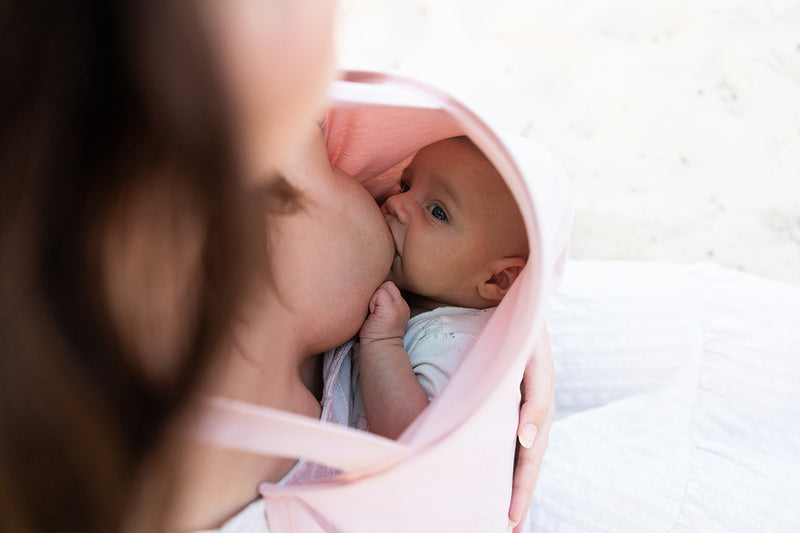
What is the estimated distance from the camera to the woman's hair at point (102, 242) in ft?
0.93

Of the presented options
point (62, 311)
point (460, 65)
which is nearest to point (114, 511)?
point (62, 311)

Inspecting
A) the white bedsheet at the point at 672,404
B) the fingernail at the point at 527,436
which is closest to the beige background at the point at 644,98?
the white bedsheet at the point at 672,404

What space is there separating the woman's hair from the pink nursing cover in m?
0.07

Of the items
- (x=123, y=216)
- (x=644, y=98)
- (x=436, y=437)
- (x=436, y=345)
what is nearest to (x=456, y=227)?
(x=436, y=345)

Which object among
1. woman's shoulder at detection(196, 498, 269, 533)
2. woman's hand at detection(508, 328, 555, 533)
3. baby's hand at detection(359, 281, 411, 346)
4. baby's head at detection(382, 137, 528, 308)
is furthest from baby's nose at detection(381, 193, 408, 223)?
woman's shoulder at detection(196, 498, 269, 533)

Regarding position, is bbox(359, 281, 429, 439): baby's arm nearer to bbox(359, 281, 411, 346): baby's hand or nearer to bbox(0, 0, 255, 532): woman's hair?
bbox(359, 281, 411, 346): baby's hand

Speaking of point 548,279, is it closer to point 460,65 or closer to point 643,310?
point 643,310

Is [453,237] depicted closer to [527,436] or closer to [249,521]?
[527,436]

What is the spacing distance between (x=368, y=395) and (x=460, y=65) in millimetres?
1040

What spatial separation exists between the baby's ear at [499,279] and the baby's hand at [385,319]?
0.12m

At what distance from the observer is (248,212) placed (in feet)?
1.21

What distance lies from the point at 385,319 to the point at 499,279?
0.17m

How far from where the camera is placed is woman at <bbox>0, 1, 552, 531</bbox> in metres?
0.29

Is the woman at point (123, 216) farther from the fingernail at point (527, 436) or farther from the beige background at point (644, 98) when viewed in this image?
the beige background at point (644, 98)
